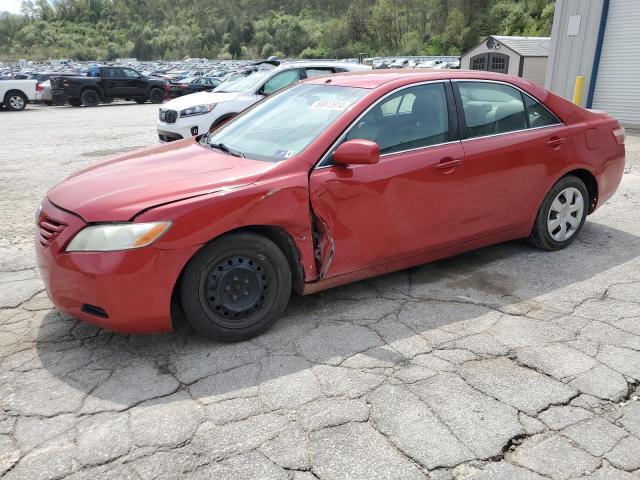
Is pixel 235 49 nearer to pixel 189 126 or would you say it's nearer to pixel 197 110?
pixel 197 110

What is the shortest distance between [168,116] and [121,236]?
7.35m

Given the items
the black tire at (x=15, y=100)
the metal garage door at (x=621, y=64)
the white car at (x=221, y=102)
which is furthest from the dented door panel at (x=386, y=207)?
the black tire at (x=15, y=100)

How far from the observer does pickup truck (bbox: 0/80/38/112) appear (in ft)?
67.3

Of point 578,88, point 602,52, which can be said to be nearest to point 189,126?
point 578,88

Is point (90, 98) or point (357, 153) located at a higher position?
point (357, 153)

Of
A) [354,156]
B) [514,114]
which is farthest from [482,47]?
[354,156]

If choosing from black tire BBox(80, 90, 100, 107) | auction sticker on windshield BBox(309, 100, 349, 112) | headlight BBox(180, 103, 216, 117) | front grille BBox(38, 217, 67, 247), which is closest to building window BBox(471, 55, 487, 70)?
black tire BBox(80, 90, 100, 107)

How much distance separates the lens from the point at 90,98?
75.8ft

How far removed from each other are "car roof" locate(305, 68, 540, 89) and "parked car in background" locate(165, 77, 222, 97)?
72.4 ft

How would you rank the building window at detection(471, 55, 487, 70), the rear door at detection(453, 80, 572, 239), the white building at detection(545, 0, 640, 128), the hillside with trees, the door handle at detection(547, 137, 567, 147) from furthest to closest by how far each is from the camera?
the hillside with trees < the building window at detection(471, 55, 487, 70) < the white building at detection(545, 0, 640, 128) < the door handle at detection(547, 137, 567, 147) < the rear door at detection(453, 80, 572, 239)

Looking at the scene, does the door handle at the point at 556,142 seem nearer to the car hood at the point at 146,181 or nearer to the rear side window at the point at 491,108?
the rear side window at the point at 491,108

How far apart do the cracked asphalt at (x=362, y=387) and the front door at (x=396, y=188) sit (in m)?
0.44

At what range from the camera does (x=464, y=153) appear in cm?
393

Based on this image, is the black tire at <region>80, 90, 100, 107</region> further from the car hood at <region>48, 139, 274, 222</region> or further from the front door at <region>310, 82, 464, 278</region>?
the front door at <region>310, 82, 464, 278</region>
